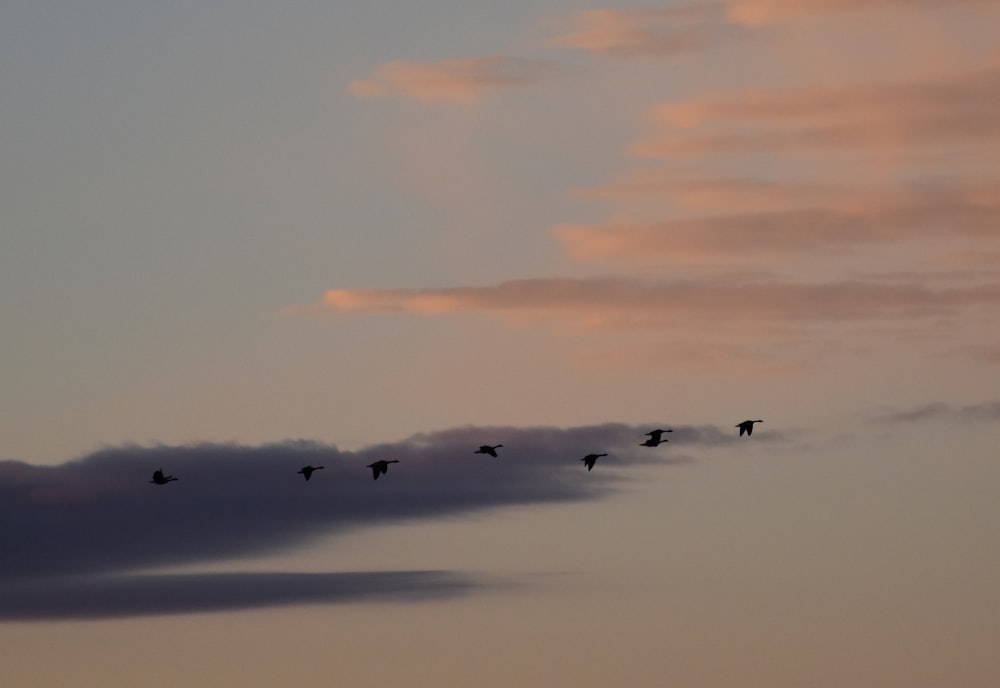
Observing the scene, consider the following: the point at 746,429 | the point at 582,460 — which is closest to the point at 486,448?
the point at 582,460

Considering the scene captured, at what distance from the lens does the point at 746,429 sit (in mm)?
189000

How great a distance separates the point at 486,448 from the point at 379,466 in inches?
458

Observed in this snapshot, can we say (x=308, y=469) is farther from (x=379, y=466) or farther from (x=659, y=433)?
(x=659, y=433)

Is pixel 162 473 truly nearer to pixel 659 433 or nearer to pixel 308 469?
pixel 308 469

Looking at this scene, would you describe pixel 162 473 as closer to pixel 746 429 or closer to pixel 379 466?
pixel 379 466

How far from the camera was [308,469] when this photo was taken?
191 m

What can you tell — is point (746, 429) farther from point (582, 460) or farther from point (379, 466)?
point (379, 466)

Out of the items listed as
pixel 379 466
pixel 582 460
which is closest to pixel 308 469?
pixel 379 466

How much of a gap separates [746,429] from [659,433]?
10.3 m

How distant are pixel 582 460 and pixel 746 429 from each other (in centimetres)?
1938

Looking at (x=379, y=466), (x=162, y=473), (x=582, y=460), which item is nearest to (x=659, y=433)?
(x=582, y=460)

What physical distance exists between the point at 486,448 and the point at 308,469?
18778 mm

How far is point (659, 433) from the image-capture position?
639 ft

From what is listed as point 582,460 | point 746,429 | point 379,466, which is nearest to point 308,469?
point 379,466
